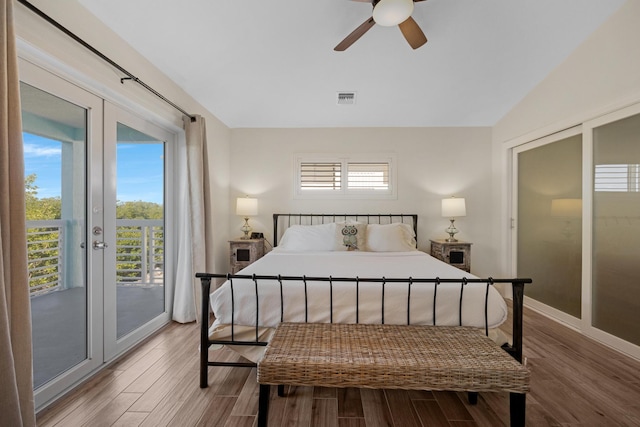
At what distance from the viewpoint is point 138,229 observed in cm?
267

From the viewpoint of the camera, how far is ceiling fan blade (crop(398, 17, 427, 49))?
2.10 metres

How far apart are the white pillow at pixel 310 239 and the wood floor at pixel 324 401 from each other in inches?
61.4

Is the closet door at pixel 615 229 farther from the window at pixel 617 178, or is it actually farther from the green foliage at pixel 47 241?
the green foliage at pixel 47 241

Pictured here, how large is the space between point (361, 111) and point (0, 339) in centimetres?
371

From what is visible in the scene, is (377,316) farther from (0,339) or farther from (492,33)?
(492,33)

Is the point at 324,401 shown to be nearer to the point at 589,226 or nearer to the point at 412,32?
the point at 412,32

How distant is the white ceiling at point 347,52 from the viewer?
7.38 feet

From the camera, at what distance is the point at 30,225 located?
166cm

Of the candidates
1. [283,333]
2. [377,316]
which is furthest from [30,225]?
[377,316]

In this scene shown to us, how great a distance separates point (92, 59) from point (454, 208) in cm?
393

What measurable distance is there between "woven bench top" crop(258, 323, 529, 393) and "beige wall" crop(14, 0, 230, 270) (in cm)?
206

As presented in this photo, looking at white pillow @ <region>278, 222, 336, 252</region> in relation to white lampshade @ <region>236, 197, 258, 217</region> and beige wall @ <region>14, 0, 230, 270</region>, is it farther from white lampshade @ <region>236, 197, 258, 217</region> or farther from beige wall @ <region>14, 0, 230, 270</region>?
beige wall @ <region>14, 0, 230, 270</region>

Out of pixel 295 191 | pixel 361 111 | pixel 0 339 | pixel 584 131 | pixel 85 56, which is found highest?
pixel 361 111

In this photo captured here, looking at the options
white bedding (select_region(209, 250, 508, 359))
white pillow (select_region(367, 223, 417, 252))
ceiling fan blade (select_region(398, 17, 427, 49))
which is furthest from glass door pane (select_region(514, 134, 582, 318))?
ceiling fan blade (select_region(398, 17, 427, 49))
